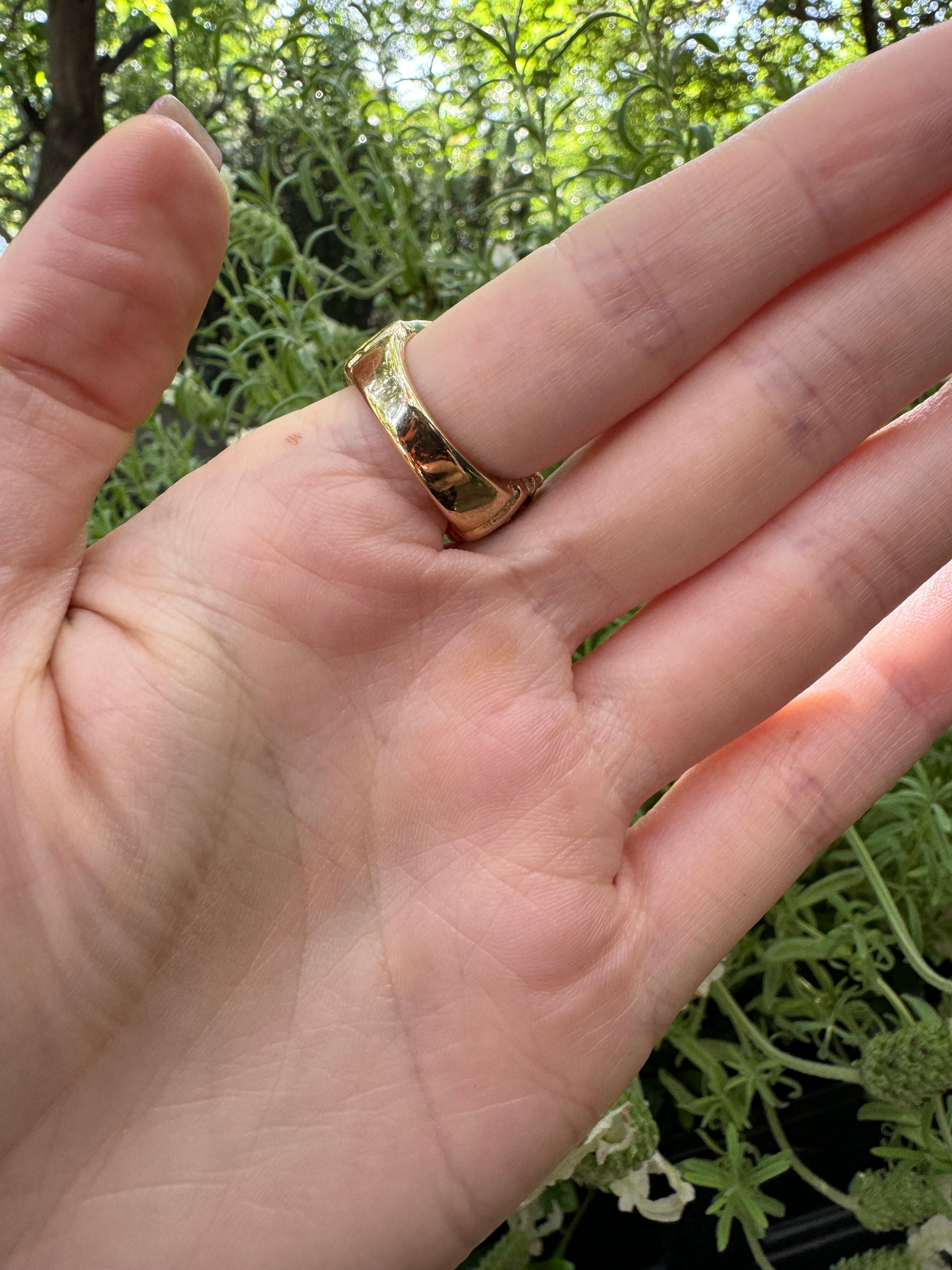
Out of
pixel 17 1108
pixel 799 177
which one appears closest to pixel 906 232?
pixel 799 177

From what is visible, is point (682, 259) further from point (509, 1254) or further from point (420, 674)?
point (509, 1254)

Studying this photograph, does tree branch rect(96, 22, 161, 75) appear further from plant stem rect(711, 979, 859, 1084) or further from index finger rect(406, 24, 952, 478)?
plant stem rect(711, 979, 859, 1084)

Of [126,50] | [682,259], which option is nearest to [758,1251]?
[682,259]

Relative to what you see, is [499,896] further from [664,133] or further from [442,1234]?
[664,133]

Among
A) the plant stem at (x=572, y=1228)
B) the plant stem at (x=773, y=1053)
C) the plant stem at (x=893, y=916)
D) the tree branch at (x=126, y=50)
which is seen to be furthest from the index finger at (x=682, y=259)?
the tree branch at (x=126, y=50)

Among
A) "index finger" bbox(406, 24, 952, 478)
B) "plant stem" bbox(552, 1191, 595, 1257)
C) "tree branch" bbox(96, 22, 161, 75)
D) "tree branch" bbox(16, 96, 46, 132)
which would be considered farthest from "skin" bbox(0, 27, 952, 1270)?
"tree branch" bbox(16, 96, 46, 132)

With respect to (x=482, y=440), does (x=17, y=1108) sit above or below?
below

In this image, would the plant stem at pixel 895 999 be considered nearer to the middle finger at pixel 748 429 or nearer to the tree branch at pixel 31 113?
the middle finger at pixel 748 429
